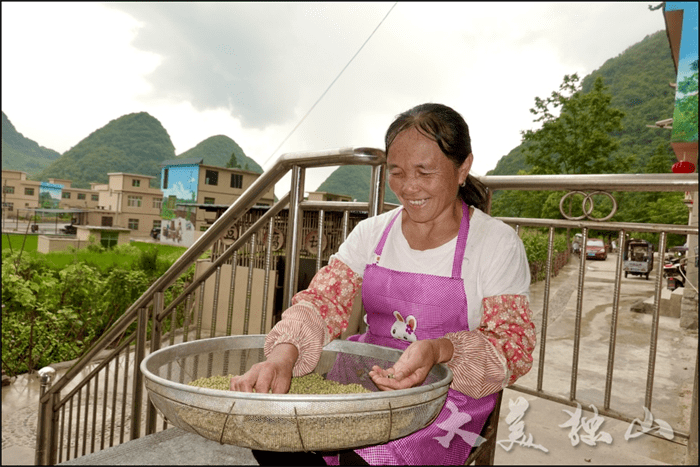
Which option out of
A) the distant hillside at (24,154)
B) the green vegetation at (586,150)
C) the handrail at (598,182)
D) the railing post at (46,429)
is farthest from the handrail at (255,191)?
the distant hillside at (24,154)

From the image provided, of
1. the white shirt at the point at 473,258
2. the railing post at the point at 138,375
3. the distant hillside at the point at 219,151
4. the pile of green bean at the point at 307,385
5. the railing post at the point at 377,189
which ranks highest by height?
the distant hillside at the point at 219,151

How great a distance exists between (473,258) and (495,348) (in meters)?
0.24

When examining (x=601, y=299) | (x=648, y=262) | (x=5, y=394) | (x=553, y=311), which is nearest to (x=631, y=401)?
(x=5, y=394)

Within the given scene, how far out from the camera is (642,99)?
36.3 metres

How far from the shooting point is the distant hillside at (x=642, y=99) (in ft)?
108

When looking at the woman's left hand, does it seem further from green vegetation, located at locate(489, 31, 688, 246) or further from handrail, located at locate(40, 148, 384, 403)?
green vegetation, located at locate(489, 31, 688, 246)

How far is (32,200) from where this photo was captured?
41750 mm

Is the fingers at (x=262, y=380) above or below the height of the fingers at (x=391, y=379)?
below

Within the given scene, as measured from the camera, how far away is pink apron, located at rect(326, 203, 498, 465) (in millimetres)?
989

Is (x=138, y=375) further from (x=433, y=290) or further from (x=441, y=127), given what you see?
(x=441, y=127)

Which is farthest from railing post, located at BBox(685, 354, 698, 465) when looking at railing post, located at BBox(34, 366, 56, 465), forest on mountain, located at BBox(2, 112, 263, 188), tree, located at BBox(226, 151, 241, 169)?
tree, located at BBox(226, 151, 241, 169)

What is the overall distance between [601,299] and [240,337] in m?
17.0

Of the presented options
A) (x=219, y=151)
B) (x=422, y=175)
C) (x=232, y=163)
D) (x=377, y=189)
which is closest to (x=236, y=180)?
(x=232, y=163)

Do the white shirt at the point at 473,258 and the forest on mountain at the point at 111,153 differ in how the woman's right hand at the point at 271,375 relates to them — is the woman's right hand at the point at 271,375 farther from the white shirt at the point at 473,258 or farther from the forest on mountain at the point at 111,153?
the forest on mountain at the point at 111,153
